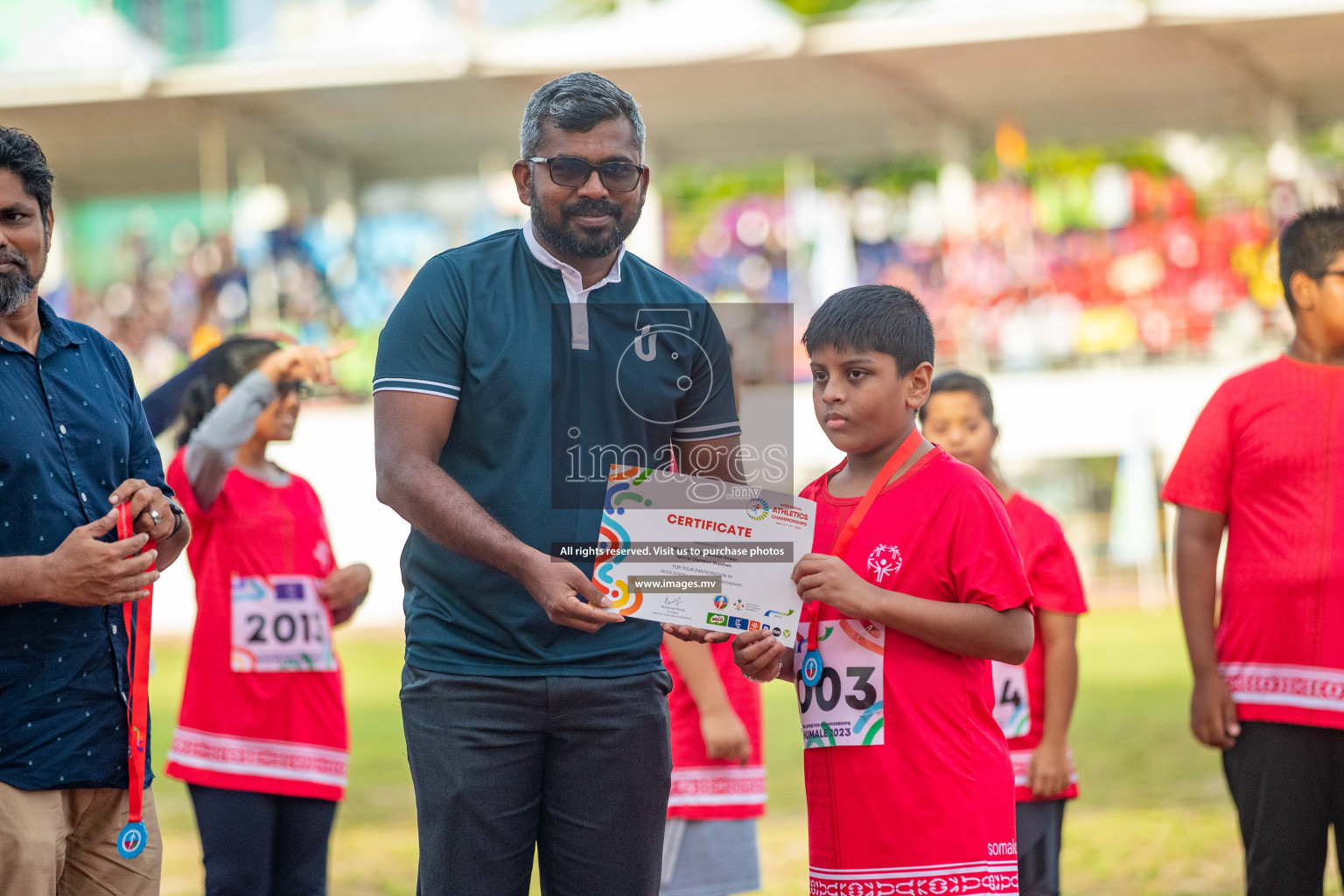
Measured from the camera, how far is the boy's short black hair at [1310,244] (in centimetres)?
358

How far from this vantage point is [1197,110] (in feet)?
69.0

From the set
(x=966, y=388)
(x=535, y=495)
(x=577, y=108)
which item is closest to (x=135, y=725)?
(x=535, y=495)

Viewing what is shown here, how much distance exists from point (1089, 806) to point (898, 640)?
4.72 metres

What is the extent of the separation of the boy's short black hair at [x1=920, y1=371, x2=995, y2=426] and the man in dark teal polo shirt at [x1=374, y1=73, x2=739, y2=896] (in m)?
1.50

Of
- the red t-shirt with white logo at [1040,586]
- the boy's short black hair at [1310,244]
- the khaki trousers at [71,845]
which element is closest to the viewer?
the khaki trousers at [71,845]

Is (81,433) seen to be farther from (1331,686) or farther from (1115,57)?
(1115,57)

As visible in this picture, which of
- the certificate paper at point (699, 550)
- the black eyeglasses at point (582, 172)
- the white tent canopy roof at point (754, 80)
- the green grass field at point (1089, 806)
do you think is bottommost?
the green grass field at point (1089, 806)

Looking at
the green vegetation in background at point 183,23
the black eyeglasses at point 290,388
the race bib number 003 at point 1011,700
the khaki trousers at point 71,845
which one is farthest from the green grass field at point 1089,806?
the green vegetation in background at point 183,23

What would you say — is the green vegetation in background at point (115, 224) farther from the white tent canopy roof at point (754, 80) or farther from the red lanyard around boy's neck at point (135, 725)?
the red lanyard around boy's neck at point (135, 725)

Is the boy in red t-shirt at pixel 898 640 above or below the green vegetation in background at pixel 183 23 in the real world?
below

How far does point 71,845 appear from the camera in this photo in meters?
2.73

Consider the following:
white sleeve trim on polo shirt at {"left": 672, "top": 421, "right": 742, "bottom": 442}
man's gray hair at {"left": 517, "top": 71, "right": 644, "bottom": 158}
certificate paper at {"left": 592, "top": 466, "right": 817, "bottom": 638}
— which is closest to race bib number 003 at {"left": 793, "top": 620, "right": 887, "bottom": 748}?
certificate paper at {"left": 592, "top": 466, "right": 817, "bottom": 638}

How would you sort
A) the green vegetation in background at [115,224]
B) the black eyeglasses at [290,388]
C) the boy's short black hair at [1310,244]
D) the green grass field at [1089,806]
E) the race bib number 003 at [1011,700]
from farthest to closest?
1. the green vegetation in background at [115,224]
2. the green grass field at [1089,806]
3. the black eyeglasses at [290,388]
4. the race bib number 003 at [1011,700]
5. the boy's short black hair at [1310,244]

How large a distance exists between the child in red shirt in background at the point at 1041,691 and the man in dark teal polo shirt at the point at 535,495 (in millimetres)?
1339
